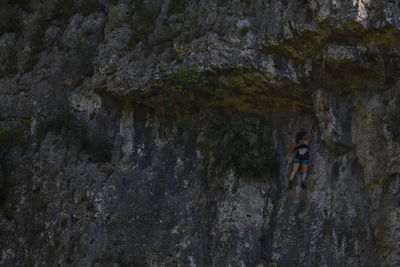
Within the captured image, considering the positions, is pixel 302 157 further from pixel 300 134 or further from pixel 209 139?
pixel 209 139

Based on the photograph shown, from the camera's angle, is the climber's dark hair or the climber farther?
the climber's dark hair

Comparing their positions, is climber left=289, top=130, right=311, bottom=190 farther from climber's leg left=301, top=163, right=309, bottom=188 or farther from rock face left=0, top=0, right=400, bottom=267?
rock face left=0, top=0, right=400, bottom=267

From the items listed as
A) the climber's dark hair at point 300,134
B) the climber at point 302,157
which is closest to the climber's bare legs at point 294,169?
the climber at point 302,157

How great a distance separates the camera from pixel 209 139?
1256cm

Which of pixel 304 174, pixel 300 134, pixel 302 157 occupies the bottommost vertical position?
pixel 304 174

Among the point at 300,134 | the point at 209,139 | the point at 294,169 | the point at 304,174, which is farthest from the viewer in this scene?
the point at 209,139

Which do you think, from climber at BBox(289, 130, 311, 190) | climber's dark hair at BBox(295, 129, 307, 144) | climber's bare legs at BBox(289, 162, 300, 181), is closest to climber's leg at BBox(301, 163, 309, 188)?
climber at BBox(289, 130, 311, 190)

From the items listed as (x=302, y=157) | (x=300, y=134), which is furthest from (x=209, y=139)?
(x=302, y=157)

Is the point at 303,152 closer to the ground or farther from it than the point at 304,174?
farther from it

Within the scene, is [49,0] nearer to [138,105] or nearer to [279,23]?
[138,105]

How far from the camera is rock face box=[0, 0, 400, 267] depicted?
436 inches

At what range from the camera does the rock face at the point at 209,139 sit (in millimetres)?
11062

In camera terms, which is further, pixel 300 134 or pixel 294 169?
pixel 300 134

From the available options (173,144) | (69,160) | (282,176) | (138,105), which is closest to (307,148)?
(282,176)
